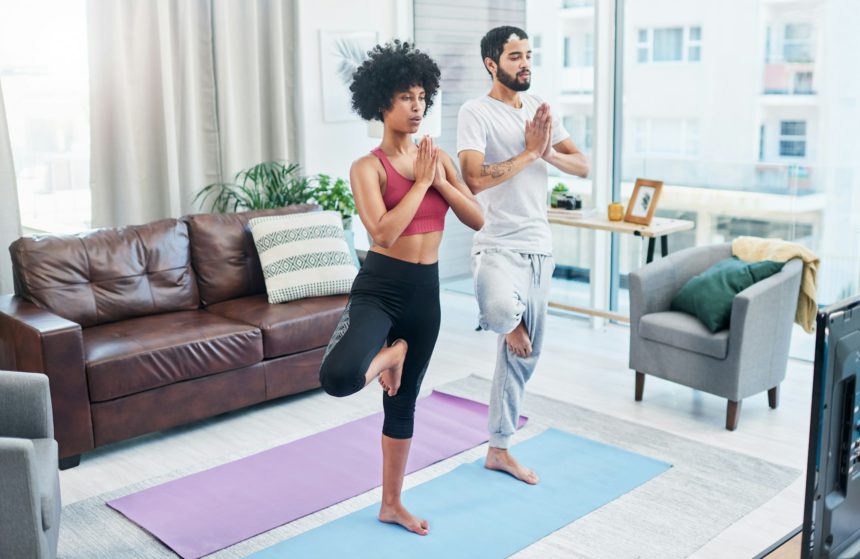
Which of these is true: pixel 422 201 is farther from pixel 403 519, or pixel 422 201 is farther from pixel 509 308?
pixel 403 519

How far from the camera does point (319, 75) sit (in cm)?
598

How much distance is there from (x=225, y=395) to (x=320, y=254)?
2.93 ft

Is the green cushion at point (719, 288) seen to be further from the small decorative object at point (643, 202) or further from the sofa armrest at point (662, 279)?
the small decorative object at point (643, 202)

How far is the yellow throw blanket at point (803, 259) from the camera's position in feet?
13.8

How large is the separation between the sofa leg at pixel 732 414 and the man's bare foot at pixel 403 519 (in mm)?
1557

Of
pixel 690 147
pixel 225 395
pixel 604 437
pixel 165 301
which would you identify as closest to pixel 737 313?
pixel 604 437

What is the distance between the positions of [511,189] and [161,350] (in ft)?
5.52

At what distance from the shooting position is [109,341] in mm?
4012

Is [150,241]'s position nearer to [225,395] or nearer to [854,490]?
[225,395]

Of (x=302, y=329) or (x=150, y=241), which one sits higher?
(x=150, y=241)

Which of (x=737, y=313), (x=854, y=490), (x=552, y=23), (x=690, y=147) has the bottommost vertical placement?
(x=737, y=313)

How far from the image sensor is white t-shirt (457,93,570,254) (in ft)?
11.0

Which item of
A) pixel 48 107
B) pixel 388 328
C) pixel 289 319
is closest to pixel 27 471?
pixel 388 328

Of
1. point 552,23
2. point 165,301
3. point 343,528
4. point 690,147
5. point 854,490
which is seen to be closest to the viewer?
point 854,490
